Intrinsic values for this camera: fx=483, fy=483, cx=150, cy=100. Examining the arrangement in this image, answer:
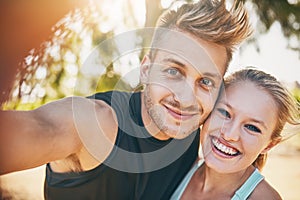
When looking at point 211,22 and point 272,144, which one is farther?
point 272,144

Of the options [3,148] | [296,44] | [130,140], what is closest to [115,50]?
[130,140]

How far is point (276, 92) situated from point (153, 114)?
0.41m

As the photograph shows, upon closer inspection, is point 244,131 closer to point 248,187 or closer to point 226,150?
point 226,150

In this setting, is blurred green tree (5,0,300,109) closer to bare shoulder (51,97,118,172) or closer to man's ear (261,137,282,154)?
bare shoulder (51,97,118,172)

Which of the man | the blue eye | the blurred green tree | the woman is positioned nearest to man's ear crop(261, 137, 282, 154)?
the woman

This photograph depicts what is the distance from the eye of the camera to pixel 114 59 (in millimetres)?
1677

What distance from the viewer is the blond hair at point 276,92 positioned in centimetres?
158

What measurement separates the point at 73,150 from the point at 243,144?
21.9 inches

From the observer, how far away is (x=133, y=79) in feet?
5.53

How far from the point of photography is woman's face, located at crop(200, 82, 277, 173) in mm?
1579

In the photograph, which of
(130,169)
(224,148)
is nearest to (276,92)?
(224,148)

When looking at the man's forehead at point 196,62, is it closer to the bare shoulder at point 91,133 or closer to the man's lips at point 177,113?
the man's lips at point 177,113

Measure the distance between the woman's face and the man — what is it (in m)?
0.05

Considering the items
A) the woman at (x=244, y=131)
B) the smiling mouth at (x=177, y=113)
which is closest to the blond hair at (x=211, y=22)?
the woman at (x=244, y=131)
